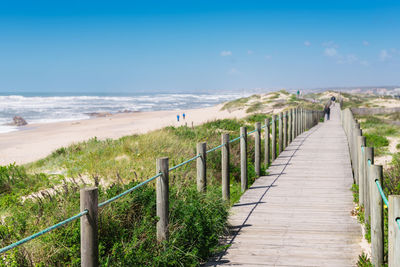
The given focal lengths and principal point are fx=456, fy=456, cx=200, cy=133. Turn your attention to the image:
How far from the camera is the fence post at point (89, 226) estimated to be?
361 centimetres

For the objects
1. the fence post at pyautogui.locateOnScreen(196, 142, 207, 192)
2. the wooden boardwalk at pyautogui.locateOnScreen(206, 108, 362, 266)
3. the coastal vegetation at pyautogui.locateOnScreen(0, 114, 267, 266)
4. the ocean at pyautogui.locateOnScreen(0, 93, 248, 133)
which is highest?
the fence post at pyautogui.locateOnScreen(196, 142, 207, 192)

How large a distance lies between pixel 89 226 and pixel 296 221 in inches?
165

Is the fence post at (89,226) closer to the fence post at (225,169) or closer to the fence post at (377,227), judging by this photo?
the fence post at (377,227)

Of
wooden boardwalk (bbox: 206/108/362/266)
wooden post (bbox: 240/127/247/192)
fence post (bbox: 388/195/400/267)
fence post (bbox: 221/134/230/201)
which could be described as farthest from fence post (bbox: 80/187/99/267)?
wooden post (bbox: 240/127/247/192)

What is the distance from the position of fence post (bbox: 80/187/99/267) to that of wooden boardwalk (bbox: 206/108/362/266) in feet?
6.30

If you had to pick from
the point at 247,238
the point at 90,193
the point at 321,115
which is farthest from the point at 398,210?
the point at 321,115

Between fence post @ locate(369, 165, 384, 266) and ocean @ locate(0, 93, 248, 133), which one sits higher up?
fence post @ locate(369, 165, 384, 266)

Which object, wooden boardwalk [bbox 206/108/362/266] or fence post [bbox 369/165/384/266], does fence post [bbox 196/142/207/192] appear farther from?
fence post [bbox 369/165/384/266]

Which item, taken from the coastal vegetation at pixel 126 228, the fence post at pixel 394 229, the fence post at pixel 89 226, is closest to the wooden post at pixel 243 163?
the coastal vegetation at pixel 126 228

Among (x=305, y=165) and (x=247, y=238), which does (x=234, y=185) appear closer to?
(x=305, y=165)

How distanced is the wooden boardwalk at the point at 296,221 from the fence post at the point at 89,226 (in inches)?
75.6

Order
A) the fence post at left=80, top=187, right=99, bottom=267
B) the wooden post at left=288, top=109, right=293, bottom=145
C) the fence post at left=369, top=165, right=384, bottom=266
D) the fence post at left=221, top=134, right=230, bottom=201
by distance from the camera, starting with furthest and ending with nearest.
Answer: the wooden post at left=288, top=109, right=293, bottom=145 < the fence post at left=221, top=134, right=230, bottom=201 < the fence post at left=369, top=165, right=384, bottom=266 < the fence post at left=80, top=187, right=99, bottom=267

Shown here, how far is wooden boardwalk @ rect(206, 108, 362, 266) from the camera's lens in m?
5.48

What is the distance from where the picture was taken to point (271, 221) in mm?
7043
